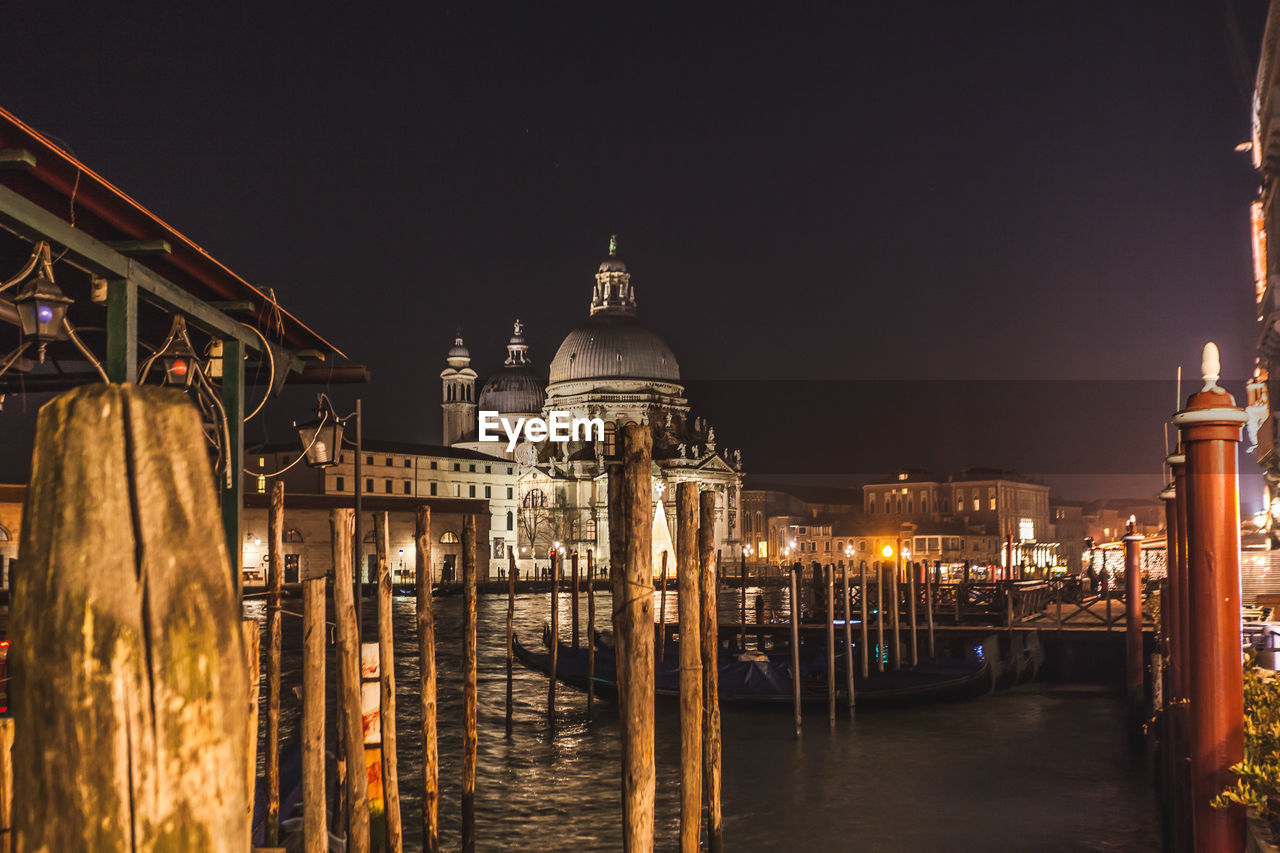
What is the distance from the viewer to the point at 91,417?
1.10 meters

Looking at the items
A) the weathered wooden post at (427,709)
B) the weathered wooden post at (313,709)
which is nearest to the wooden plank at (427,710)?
the weathered wooden post at (427,709)

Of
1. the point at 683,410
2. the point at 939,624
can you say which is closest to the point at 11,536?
the point at 939,624

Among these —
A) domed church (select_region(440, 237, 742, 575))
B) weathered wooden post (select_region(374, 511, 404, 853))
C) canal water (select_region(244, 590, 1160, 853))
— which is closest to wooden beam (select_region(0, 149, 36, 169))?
weathered wooden post (select_region(374, 511, 404, 853))

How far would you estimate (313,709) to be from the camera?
6.77 m

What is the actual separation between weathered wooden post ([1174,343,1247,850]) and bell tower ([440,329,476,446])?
85.2 meters

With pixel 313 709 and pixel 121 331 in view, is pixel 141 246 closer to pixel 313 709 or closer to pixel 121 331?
pixel 121 331

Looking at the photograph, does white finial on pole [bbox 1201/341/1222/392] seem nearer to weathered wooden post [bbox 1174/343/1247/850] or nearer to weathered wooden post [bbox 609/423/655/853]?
weathered wooden post [bbox 1174/343/1247/850]

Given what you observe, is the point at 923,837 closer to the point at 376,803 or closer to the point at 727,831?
the point at 727,831

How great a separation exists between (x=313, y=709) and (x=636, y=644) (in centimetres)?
202

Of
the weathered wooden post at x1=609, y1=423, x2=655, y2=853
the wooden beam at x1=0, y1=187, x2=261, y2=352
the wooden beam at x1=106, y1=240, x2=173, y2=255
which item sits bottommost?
the weathered wooden post at x1=609, y1=423, x2=655, y2=853

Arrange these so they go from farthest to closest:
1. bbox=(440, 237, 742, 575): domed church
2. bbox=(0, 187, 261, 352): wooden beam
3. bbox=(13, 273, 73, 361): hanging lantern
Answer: bbox=(440, 237, 742, 575): domed church < bbox=(13, 273, 73, 361): hanging lantern < bbox=(0, 187, 261, 352): wooden beam

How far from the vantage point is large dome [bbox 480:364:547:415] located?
87.2 metres

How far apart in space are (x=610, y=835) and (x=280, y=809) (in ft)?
12.4

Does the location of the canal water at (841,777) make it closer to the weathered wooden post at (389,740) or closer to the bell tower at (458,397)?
the weathered wooden post at (389,740)
